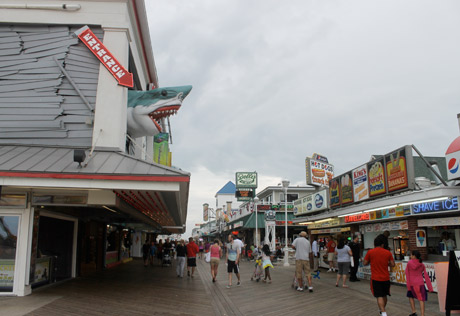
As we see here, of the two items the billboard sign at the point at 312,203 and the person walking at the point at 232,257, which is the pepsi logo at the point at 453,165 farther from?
the billboard sign at the point at 312,203

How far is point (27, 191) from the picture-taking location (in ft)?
31.2

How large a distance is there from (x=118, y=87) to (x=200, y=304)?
6493mm

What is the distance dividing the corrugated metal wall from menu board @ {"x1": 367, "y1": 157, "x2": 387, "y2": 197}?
9.32 meters

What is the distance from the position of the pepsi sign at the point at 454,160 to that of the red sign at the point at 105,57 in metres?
8.85

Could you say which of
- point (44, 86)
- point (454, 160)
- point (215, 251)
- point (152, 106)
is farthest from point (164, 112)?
point (454, 160)

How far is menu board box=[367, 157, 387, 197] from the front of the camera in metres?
12.7

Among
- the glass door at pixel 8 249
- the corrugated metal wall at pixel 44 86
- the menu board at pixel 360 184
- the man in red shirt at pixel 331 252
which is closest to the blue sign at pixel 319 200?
the man in red shirt at pixel 331 252

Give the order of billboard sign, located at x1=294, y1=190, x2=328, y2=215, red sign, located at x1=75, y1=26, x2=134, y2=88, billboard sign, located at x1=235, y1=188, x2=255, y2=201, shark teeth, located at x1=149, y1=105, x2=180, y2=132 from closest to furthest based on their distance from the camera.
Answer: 1. red sign, located at x1=75, y1=26, x2=134, y2=88
2. shark teeth, located at x1=149, y1=105, x2=180, y2=132
3. billboard sign, located at x1=294, y1=190, x2=328, y2=215
4. billboard sign, located at x1=235, y1=188, x2=255, y2=201

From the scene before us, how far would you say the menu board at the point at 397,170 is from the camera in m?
11.3

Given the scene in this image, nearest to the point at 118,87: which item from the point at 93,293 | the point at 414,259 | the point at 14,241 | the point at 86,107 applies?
the point at 86,107

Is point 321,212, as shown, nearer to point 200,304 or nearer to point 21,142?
point 200,304

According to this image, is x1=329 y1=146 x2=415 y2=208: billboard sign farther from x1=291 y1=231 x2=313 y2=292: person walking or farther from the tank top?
the tank top

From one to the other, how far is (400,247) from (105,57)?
1227 centimetres

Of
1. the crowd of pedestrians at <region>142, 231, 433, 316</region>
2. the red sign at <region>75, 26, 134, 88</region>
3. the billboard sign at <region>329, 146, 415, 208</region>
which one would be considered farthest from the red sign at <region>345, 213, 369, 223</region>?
the red sign at <region>75, 26, 134, 88</region>
